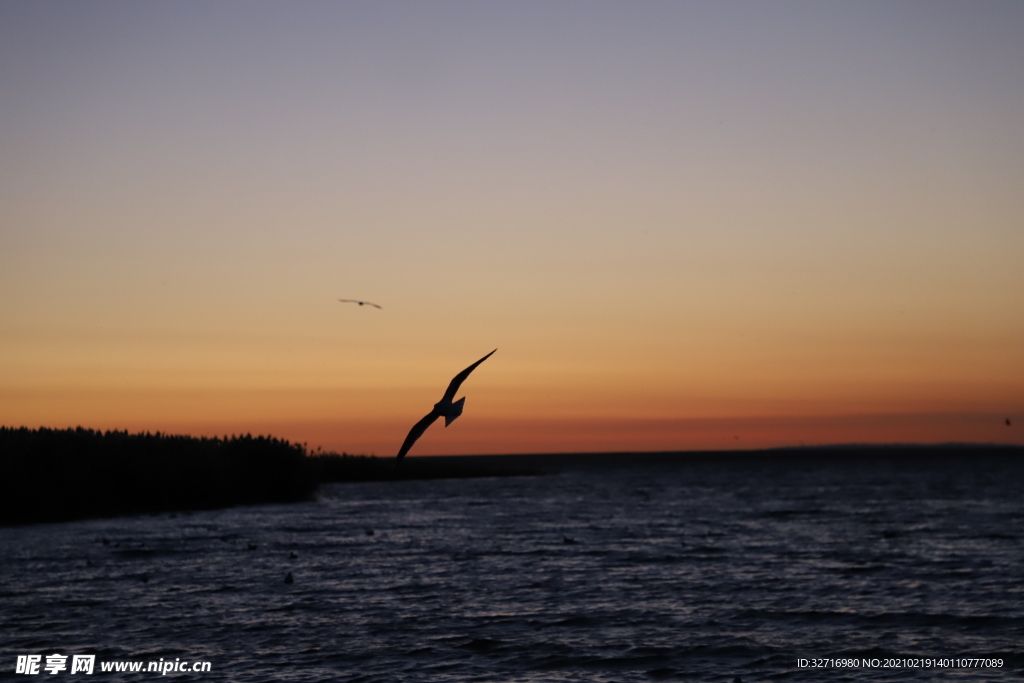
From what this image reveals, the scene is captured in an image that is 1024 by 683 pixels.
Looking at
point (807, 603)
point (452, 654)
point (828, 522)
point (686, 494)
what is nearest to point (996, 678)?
point (807, 603)

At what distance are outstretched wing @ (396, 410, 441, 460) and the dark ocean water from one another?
14.2 meters

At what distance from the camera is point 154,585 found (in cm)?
3619

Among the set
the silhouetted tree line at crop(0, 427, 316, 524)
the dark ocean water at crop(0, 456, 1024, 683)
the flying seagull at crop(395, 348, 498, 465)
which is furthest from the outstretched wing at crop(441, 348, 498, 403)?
the silhouetted tree line at crop(0, 427, 316, 524)

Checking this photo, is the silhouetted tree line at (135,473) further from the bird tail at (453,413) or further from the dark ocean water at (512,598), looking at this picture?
the bird tail at (453,413)

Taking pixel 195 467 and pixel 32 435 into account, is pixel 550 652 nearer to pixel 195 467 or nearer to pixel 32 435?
pixel 32 435

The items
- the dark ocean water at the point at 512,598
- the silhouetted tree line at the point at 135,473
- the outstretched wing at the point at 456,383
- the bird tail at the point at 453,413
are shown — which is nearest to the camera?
the outstretched wing at the point at 456,383

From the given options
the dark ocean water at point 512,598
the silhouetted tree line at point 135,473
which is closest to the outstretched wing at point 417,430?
the dark ocean water at point 512,598

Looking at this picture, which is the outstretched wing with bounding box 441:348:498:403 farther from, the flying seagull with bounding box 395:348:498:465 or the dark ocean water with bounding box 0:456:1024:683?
the dark ocean water with bounding box 0:456:1024:683

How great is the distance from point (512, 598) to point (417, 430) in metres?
25.2

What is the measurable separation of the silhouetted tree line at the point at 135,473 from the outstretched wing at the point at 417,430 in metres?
52.9

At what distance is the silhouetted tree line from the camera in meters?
57.2

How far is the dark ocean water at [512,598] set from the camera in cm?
2508

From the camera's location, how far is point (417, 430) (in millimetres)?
11062

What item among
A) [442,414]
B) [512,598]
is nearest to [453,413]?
[442,414]
